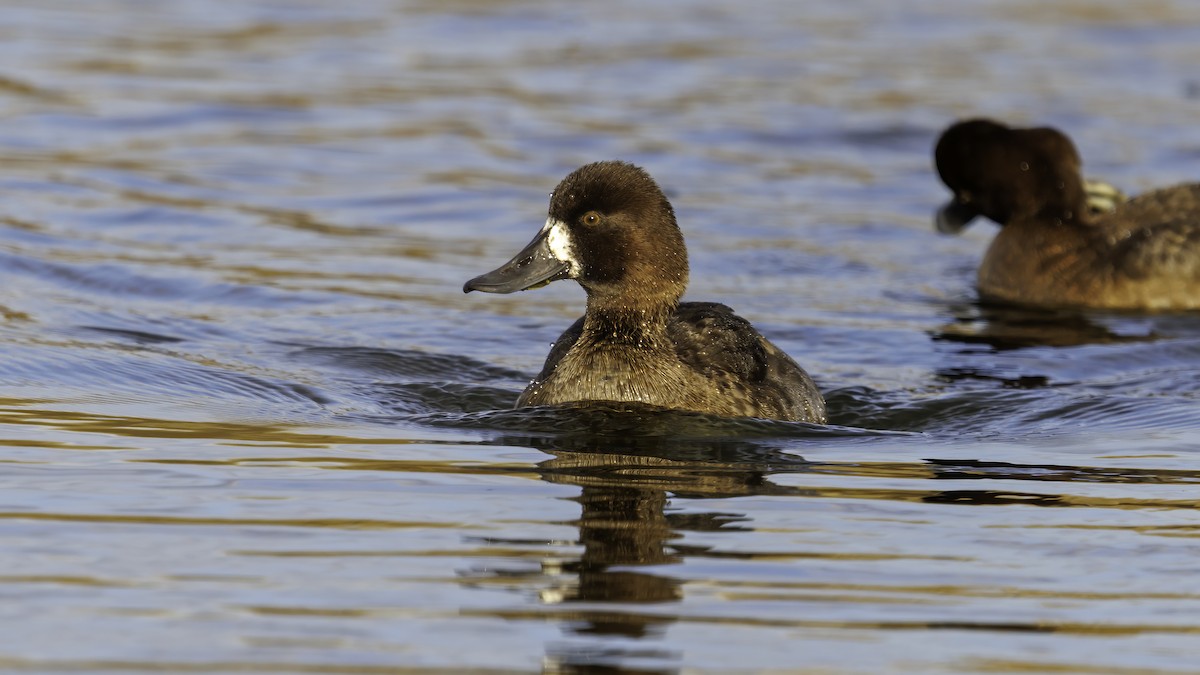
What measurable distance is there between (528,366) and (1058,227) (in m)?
4.57

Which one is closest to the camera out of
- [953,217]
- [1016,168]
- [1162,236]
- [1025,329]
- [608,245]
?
[608,245]

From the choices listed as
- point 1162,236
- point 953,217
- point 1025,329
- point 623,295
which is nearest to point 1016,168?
point 953,217

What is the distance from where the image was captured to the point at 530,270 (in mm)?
8773

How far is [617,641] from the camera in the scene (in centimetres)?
538

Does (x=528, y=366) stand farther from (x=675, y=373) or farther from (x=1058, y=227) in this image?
(x=1058, y=227)

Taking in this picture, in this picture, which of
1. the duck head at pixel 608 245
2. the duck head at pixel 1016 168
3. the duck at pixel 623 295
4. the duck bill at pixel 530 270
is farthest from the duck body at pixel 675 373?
the duck head at pixel 1016 168

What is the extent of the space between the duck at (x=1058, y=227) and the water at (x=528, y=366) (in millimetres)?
419

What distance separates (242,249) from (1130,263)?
5849 millimetres

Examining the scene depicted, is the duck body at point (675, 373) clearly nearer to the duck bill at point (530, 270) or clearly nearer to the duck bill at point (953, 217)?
the duck bill at point (530, 270)

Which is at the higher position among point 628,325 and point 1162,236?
point 1162,236

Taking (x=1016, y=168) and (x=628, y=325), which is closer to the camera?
(x=628, y=325)

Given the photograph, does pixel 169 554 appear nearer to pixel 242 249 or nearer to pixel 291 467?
pixel 291 467

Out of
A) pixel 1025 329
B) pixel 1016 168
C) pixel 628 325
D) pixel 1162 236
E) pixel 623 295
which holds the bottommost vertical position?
pixel 1025 329

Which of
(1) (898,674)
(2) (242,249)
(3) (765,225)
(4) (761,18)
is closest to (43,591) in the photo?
(1) (898,674)
